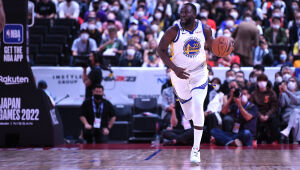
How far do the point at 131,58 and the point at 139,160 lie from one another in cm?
716

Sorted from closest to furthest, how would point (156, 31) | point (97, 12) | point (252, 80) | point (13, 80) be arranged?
point (13, 80), point (252, 80), point (156, 31), point (97, 12)

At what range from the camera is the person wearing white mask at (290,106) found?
480 inches

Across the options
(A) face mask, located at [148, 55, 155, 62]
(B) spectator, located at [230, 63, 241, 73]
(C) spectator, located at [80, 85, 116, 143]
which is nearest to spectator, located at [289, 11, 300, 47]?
(B) spectator, located at [230, 63, 241, 73]

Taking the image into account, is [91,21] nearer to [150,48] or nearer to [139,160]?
[150,48]

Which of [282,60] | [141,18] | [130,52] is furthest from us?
[141,18]

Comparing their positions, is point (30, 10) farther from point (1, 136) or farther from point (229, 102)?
point (229, 102)

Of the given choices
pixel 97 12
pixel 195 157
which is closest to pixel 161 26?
pixel 97 12

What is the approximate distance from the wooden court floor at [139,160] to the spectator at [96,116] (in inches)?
94.2

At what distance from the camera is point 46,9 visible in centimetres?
1792

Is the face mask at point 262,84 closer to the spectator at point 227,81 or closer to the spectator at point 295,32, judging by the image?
the spectator at point 227,81

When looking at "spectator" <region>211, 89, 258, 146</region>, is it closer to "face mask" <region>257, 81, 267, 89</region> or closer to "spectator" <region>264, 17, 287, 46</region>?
"face mask" <region>257, 81, 267, 89</region>

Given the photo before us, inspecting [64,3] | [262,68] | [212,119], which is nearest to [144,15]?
[64,3]

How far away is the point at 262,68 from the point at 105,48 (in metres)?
4.59

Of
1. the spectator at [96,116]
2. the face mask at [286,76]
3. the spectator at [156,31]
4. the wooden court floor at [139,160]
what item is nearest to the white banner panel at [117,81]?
the face mask at [286,76]
